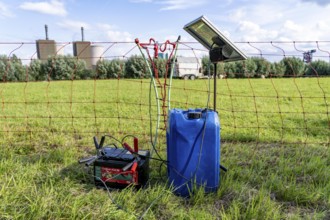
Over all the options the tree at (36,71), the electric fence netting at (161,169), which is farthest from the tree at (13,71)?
the electric fence netting at (161,169)

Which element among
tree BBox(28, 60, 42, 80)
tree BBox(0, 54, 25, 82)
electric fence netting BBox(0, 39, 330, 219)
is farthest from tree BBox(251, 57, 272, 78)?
tree BBox(28, 60, 42, 80)

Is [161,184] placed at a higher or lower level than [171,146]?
lower

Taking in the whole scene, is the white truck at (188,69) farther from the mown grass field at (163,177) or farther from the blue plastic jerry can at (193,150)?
the mown grass field at (163,177)

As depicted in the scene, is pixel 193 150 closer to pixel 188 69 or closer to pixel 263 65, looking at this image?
pixel 188 69

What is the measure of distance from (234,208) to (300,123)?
3140mm

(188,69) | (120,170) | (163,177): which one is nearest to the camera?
(120,170)

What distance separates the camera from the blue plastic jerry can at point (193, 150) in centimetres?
197

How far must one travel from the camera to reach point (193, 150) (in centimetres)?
200

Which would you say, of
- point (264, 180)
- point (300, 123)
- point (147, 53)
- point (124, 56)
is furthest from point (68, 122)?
point (300, 123)

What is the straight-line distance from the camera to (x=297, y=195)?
2074mm

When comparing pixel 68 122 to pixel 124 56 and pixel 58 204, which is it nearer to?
pixel 124 56

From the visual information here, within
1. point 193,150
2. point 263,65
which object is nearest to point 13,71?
point 263,65

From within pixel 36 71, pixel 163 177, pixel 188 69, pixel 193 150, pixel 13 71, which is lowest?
pixel 163 177

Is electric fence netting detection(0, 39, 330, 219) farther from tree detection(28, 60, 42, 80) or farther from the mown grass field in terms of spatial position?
tree detection(28, 60, 42, 80)
